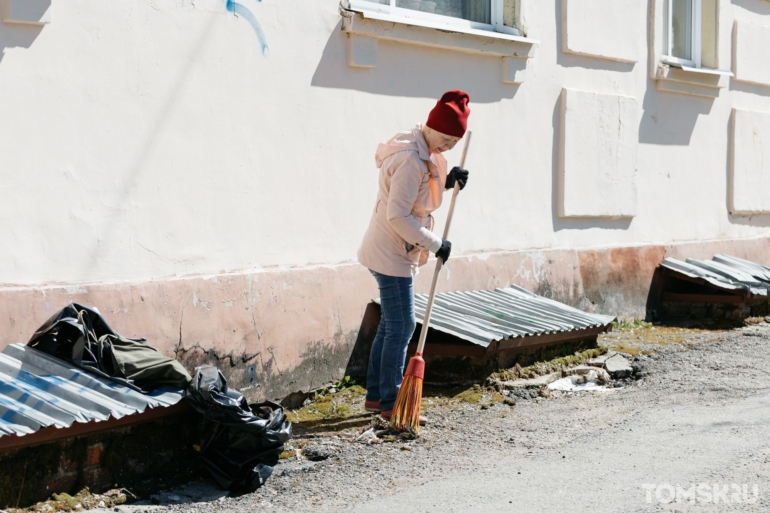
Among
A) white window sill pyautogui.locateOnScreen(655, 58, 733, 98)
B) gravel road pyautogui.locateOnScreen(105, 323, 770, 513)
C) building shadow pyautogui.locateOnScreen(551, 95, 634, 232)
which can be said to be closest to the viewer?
gravel road pyautogui.locateOnScreen(105, 323, 770, 513)

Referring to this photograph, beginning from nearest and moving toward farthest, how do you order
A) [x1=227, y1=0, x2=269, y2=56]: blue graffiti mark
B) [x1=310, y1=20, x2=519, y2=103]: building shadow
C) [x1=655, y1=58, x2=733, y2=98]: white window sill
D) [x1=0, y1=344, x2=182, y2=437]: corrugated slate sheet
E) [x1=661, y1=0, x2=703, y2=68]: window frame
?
[x1=0, y1=344, x2=182, y2=437]: corrugated slate sheet < [x1=227, y1=0, x2=269, y2=56]: blue graffiti mark < [x1=310, y1=20, x2=519, y2=103]: building shadow < [x1=655, y1=58, x2=733, y2=98]: white window sill < [x1=661, y1=0, x2=703, y2=68]: window frame

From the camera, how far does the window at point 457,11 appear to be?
675 cm

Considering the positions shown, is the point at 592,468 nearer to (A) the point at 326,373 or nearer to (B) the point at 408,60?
(A) the point at 326,373

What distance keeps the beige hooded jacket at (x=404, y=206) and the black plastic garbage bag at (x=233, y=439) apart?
1.21m

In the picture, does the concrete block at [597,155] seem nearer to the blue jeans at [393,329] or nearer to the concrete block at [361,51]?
the concrete block at [361,51]

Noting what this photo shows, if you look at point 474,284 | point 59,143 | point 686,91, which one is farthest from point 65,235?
point 686,91

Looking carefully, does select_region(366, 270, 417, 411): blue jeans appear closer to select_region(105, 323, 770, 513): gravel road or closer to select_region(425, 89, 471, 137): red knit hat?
select_region(105, 323, 770, 513): gravel road

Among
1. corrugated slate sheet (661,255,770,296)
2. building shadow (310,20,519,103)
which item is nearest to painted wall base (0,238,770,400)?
building shadow (310,20,519,103)

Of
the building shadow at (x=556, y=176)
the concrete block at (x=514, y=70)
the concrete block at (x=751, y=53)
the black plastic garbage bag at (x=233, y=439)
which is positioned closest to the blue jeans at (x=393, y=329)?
the black plastic garbage bag at (x=233, y=439)

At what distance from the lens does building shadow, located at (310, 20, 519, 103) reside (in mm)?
6262

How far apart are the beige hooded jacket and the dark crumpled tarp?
1.31 meters

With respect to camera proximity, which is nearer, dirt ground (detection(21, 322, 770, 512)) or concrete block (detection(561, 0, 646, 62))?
dirt ground (detection(21, 322, 770, 512))

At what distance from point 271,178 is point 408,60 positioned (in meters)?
1.55

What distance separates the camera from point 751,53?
10.3m
